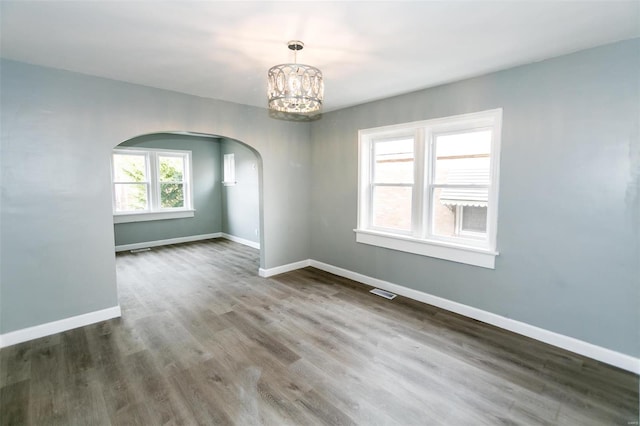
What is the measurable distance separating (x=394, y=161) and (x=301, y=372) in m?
2.81

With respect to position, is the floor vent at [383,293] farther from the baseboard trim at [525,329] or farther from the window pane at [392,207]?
the window pane at [392,207]

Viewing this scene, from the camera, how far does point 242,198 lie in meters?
7.04

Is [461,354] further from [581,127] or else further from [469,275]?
[581,127]

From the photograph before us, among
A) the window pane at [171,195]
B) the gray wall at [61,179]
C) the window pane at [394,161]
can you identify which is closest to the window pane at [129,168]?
the window pane at [171,195]

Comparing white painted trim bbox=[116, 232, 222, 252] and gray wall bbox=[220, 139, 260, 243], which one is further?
gray wall bbox=[220, 139, 260, 243]

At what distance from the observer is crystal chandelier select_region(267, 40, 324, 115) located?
211 cm

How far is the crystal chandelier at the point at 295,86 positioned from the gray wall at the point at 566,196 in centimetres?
189

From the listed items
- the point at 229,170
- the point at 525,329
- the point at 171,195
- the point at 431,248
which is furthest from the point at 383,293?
the point at 171,195

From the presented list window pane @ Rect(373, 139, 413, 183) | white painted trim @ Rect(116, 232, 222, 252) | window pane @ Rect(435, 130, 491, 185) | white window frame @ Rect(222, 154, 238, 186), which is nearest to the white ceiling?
window pane @ Rect(435, 130, 491, 185)

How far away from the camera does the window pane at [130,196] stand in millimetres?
6359

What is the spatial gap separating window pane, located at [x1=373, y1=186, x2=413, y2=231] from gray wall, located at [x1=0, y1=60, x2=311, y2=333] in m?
2.70

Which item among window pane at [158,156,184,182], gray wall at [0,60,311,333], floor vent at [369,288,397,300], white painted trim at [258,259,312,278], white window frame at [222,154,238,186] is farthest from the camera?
white window frame at [222,154,238,186]

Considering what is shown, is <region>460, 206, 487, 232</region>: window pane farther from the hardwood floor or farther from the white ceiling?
the white ceiling

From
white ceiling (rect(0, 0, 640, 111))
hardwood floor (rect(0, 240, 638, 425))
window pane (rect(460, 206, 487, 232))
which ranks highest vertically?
white ceiling (rect(0, 0, 640, 111))
